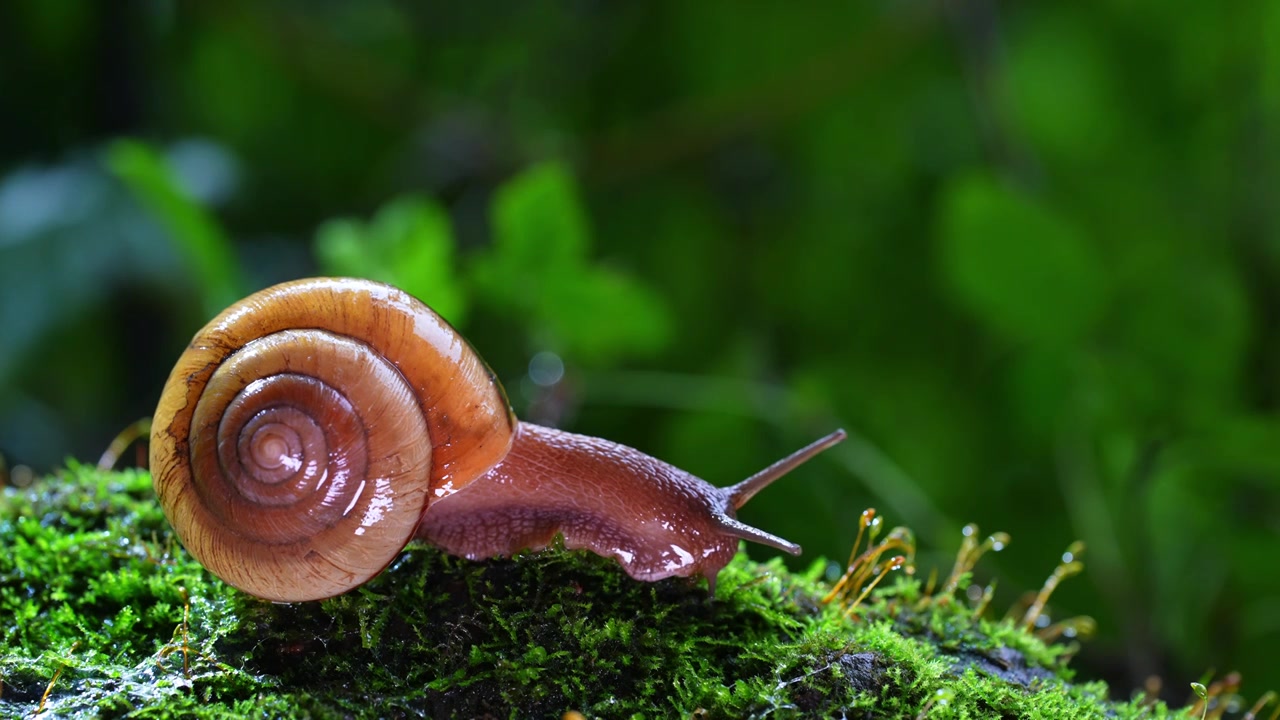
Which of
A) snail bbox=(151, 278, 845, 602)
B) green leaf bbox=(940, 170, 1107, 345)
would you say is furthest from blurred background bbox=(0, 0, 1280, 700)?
snail bbox=(151, 278, 845, 602)

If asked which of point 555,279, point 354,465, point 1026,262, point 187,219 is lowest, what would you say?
point 354,465

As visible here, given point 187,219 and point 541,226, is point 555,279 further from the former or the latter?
point 187,219

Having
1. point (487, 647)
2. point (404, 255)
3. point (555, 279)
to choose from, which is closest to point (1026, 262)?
point (555, 279)

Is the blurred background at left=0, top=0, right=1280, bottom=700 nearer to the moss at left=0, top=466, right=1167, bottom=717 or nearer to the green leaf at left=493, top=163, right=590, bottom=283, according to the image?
the green leaf at left=493, top=163, right=590, bottom=283

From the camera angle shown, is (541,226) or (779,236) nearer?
(541,226)

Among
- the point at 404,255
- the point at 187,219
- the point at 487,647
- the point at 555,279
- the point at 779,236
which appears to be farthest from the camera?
the point at 779,236

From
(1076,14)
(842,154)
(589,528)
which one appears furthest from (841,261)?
(589,528)

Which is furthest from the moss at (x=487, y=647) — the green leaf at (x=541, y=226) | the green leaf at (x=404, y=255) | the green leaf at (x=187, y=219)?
the green leaf at (x=187, y=219)

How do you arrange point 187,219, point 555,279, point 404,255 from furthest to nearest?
point 187,219 < point 555,279 < point 404,255
